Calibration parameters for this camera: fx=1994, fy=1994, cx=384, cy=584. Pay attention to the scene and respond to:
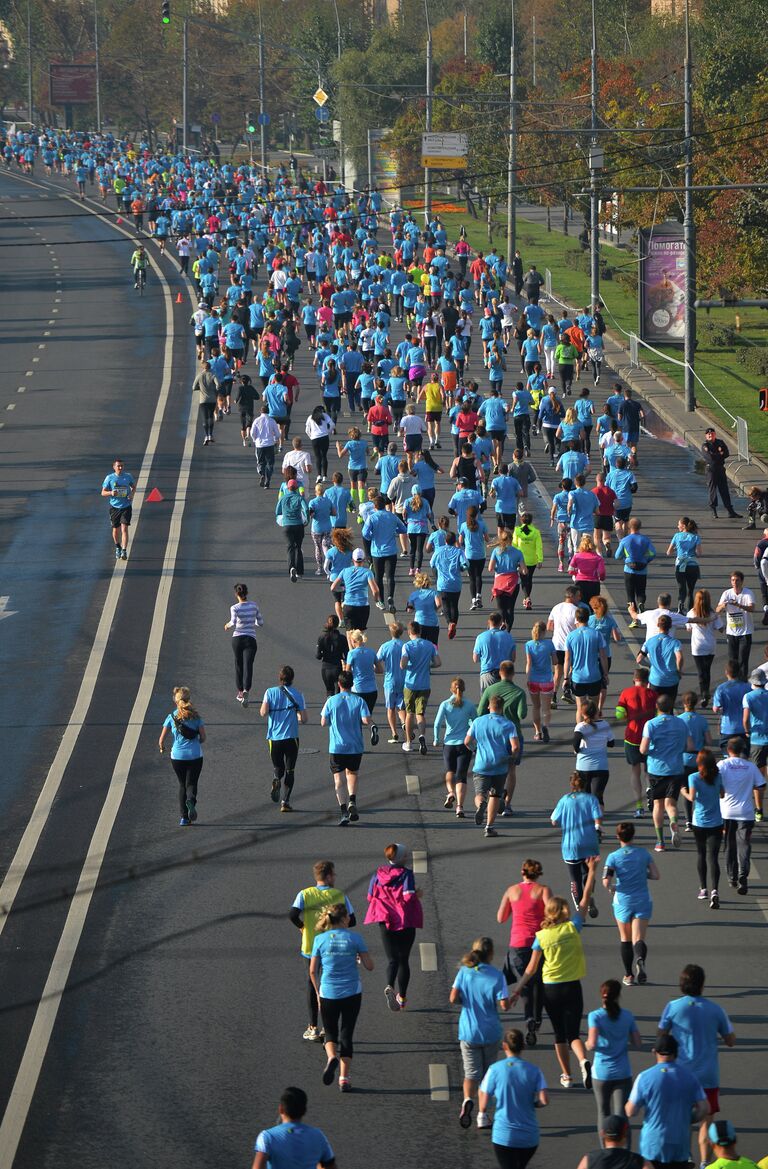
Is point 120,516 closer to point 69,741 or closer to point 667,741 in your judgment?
point 69,741

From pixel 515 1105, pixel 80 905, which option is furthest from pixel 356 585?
pixel 515 1105

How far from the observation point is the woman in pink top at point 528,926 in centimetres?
1322

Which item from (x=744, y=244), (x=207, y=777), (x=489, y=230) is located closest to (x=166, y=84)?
(x=489, y=230)

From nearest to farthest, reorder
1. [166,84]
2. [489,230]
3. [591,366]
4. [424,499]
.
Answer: [424,499] < [591,366] < [489,230] < [166,84]

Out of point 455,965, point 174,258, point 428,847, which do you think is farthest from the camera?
point 174,258

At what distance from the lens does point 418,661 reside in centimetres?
1908

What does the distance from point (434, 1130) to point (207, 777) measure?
736 centimetres

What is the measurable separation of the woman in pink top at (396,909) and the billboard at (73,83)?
5333 inches

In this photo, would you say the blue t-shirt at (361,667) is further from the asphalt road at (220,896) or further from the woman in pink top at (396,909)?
the woman in pink top at (396,909)

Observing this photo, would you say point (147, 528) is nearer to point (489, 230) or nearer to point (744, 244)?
point (744, 244)

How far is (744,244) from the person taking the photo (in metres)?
46.8

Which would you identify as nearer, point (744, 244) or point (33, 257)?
point (744, 244)

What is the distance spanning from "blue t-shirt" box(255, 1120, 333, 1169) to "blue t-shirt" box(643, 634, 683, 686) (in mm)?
9605

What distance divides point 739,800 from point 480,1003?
14.4 ft
